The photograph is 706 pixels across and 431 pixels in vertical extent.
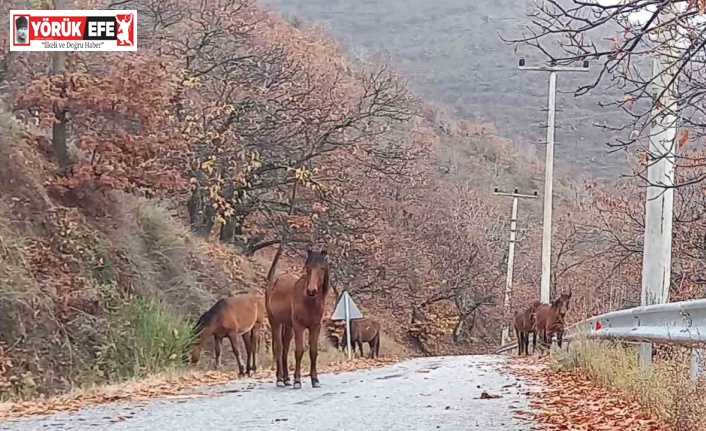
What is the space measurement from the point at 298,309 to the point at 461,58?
111m

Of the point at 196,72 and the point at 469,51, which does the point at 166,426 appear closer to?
the point at 196,72

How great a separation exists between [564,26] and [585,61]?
0.93 ft

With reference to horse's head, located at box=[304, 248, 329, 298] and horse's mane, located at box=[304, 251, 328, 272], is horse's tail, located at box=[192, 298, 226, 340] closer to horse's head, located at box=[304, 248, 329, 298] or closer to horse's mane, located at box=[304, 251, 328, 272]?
horse's head, located at box=[304, 248, 329, 298]

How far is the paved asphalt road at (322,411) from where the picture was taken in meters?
8.78

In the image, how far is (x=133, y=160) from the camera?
19703 millimetres

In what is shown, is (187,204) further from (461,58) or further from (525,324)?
(461,58)

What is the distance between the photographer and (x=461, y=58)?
122 meters

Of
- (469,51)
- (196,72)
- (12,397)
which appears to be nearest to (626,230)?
(196,72)

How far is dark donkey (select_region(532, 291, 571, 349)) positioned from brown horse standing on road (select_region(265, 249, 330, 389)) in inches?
355

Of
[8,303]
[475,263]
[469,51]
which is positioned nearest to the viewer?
[8,303]

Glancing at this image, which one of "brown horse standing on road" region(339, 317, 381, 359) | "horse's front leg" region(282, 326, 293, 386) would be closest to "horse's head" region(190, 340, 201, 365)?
"horse's front leg" region(282, 326, 293, 386)

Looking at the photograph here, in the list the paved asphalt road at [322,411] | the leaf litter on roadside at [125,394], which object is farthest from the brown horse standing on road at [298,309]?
Answer: the leaf litter on roadside at [125,394]

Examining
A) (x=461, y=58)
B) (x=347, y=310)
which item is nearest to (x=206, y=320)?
(x=347, y=310)

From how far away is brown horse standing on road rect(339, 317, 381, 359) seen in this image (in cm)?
3441
